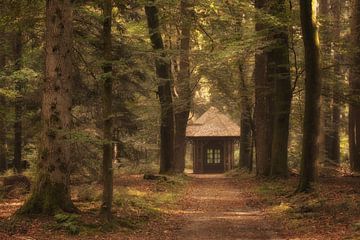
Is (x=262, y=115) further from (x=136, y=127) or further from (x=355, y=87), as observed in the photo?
(x=136, y=127)

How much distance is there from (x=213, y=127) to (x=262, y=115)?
58.1 feet

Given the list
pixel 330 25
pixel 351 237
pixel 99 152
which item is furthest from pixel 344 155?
pixel 351 237

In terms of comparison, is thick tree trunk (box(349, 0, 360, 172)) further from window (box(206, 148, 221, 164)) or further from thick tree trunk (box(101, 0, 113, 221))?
window (box(206, 148, 221, 164))

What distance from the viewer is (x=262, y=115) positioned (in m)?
25.1

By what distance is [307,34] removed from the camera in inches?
576

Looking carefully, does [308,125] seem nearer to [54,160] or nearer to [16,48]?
[54,160]

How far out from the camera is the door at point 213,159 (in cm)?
4365

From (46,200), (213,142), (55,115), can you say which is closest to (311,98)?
(55,115)

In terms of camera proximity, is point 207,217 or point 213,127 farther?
point 213,127

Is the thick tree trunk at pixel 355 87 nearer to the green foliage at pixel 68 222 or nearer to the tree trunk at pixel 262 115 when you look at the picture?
the tree trunk at pixel 262 115

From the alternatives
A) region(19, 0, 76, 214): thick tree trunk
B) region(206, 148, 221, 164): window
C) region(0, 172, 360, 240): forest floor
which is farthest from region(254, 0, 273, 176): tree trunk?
region(206, 148, 221, 164): window

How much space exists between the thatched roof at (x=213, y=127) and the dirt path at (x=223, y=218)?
22.4 meters

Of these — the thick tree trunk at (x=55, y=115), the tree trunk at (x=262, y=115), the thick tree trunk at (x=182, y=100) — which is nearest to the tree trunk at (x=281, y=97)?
the tree trunk at (x=262, y=115)

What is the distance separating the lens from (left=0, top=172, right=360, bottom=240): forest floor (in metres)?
9.82
